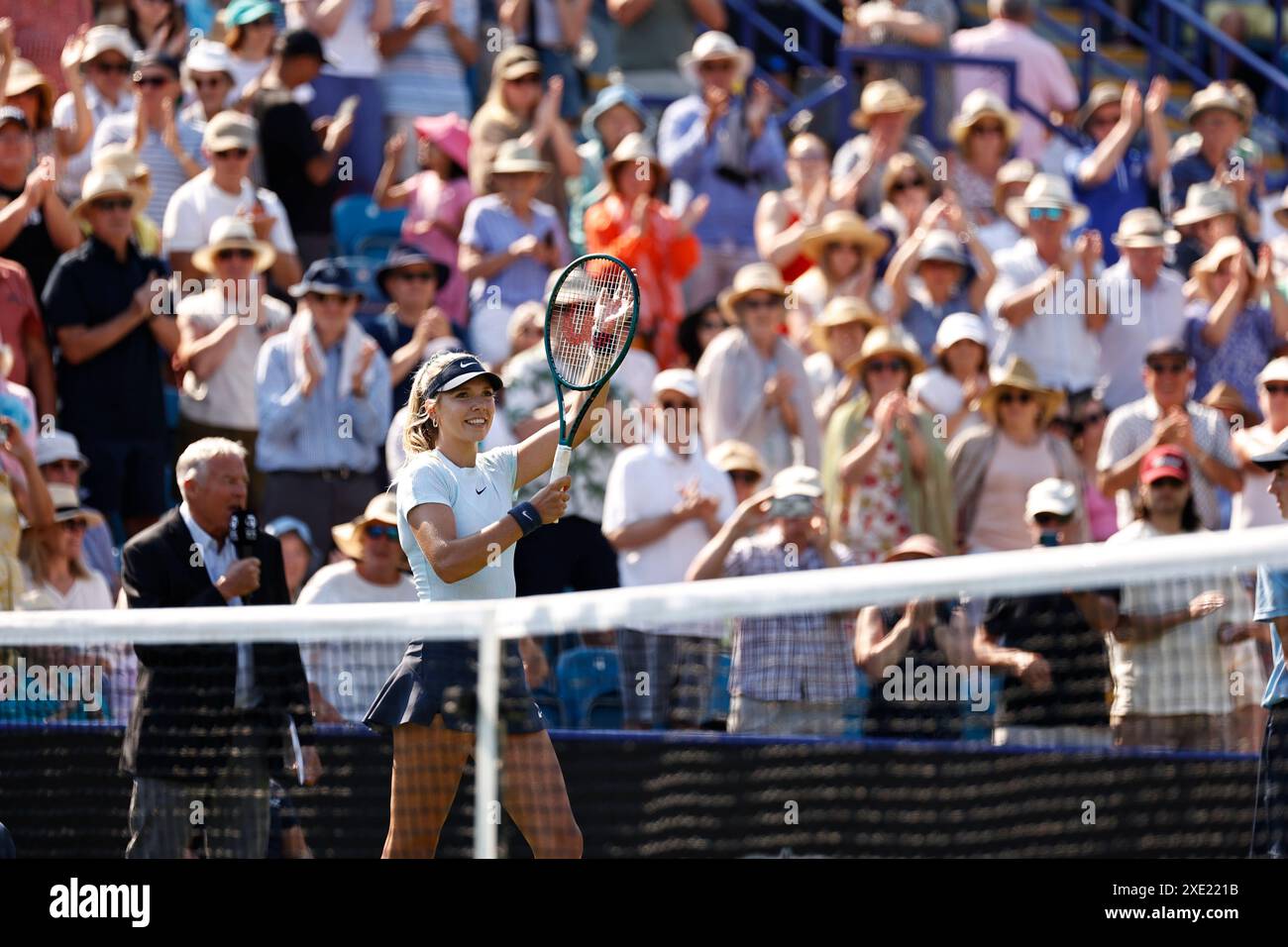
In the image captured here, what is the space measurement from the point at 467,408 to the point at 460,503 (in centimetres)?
27

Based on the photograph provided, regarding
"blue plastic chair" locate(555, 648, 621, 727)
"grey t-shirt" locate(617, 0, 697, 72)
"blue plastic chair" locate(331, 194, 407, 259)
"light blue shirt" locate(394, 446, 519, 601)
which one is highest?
"grey t-shirt" locate(617, 0, 697, 72)

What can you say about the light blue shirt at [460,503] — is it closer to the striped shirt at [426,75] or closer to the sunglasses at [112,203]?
the sunglasses at [112,203]

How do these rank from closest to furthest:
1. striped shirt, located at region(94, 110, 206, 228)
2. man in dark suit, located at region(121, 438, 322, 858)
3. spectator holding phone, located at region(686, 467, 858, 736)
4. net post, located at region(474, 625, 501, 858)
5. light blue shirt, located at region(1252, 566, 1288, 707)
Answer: net post, located at region(474, 625, 501, 858), light blue shirt, located at region(1252, 566, 1288, 707), man in dark suit, located at region(121, 438, 322, 858), spectator holding phone, located at region(686, 467, 858, 736), striped shirt, located at region(94, 110, 206, 228)

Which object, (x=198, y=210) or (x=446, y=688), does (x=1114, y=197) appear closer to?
(x=198, y=210)

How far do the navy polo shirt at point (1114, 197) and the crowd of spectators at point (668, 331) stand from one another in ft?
0.08

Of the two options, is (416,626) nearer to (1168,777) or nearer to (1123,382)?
(1168,777)

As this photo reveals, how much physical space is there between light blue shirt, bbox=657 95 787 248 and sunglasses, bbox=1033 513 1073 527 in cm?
338

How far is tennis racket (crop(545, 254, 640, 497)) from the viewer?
6.96 m

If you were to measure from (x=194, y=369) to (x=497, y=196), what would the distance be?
201cm

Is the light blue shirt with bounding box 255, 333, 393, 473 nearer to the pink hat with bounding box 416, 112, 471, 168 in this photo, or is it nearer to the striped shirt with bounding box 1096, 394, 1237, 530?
the pink hat with bounding box 416, 112, 471, 168

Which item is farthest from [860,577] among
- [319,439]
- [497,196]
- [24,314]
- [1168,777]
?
[497,196]

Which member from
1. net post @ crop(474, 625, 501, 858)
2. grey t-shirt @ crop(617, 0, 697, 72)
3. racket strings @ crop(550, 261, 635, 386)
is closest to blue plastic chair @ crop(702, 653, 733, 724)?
racket strings @ crop(550, 261, 635, 386)

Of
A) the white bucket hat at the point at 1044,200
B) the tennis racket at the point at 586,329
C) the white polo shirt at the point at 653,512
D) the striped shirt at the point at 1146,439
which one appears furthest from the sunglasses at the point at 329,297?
the white bucket hat at the point at 1044,200

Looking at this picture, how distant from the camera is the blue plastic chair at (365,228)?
Answer: 1244 cm
